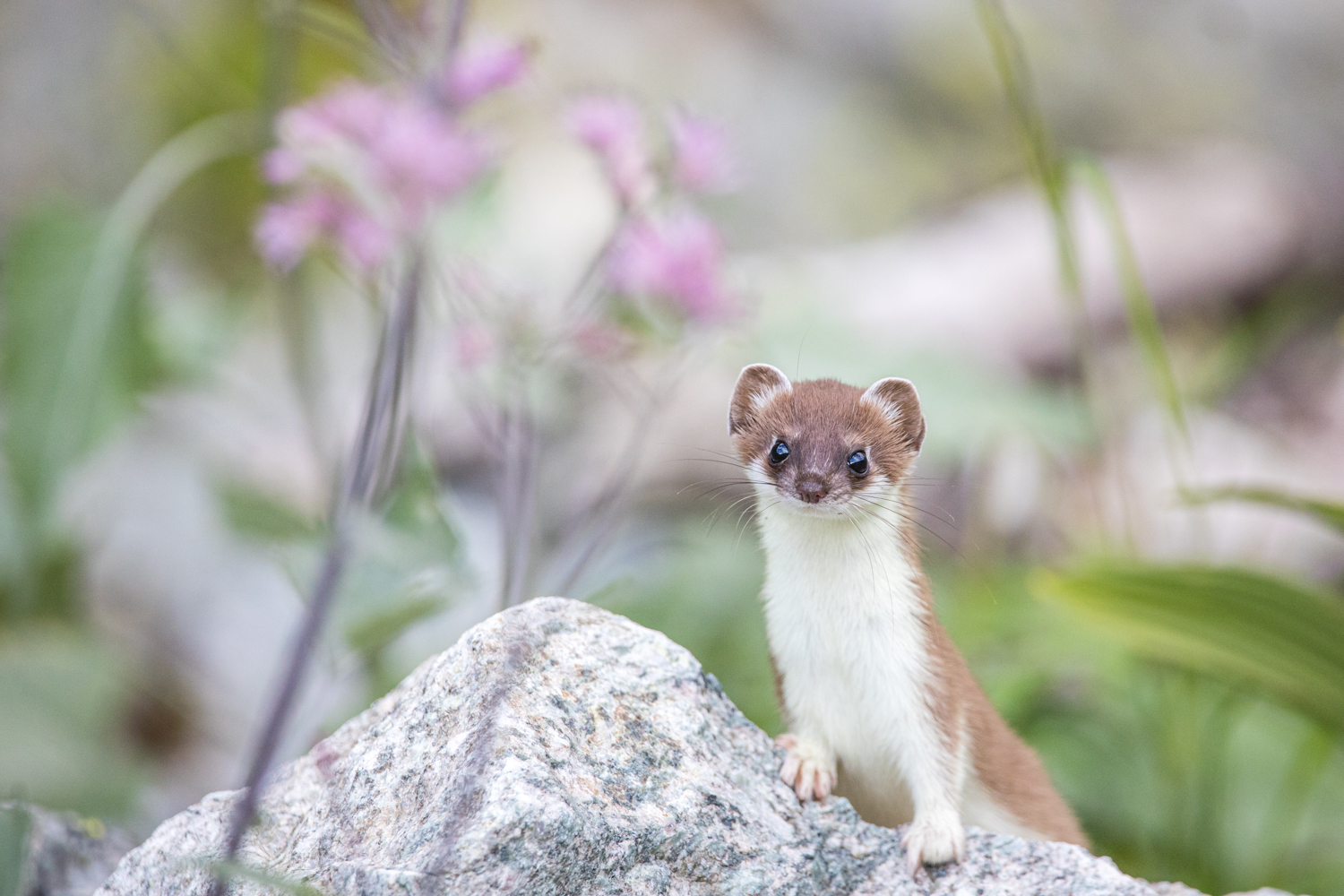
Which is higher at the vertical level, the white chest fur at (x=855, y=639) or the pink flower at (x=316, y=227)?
the pink flower at (x=316, y=227)

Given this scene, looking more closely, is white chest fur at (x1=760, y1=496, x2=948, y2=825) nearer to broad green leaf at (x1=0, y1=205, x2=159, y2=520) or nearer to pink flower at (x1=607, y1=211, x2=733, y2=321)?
pink flower at (x1=607, y1=211, x2=733, y2=321)

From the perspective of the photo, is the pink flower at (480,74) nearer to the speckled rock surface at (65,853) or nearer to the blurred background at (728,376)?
the blurred background at (728,376)

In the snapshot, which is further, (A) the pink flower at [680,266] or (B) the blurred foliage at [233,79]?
(B) the blurred foliage at [233,79]

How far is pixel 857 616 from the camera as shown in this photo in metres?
1.71

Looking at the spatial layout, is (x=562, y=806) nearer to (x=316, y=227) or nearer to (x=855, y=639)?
(x=855, y=639)

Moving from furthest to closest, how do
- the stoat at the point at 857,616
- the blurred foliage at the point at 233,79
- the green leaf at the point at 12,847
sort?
1. the blurred foliage at the point at 233,79
2. the stoat at the point at 857,616
3. the green leaf at the point at 12,847

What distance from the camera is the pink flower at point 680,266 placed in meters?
2.05

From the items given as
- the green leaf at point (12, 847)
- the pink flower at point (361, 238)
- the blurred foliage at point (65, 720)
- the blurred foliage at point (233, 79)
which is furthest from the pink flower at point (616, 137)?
the blurred foliage at point (233, 79)

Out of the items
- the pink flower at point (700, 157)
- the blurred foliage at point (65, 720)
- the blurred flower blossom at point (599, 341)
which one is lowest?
the blurred foliage at point (65, 720)

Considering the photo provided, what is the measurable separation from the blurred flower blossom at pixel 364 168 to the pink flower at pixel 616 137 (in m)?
0.31

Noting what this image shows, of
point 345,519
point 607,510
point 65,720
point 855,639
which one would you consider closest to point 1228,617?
point 855,639

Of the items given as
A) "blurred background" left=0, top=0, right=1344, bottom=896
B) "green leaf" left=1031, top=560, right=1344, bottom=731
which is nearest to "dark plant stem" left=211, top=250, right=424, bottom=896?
"blurred background" left=0, top=0, right=1344, bottom=896

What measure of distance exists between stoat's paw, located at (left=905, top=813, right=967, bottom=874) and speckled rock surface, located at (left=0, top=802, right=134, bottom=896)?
1.15 metres

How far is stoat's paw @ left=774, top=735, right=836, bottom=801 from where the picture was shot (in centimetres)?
165
